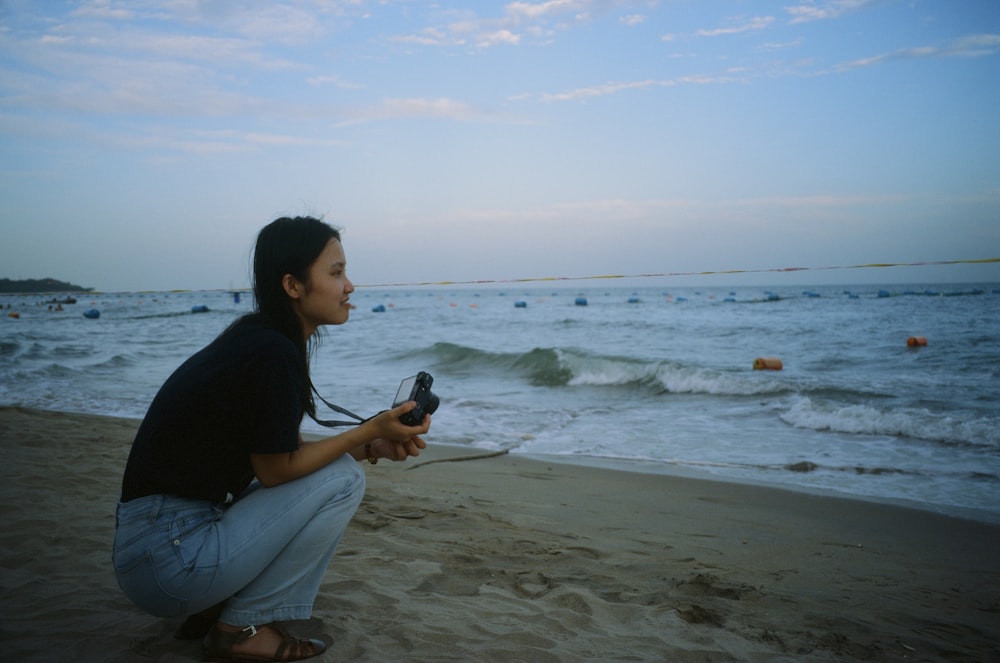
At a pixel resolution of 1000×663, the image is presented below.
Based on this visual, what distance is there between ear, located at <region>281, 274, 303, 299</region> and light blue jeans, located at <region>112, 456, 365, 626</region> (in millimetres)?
537

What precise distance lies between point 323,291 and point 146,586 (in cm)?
98

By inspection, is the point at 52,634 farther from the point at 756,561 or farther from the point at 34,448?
the point at 34,448

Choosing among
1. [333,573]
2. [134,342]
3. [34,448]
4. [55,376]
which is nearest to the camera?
[333,573]

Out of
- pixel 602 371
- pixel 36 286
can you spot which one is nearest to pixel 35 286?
pixel 36 286

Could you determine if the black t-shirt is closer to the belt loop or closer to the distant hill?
the belt loop

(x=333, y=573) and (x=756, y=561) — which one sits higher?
(x=333, y=573)

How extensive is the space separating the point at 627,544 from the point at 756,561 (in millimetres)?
689

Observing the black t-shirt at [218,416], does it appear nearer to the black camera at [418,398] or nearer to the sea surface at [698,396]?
the black camera at [418,398]

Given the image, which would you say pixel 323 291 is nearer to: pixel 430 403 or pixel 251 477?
pixel 430 403

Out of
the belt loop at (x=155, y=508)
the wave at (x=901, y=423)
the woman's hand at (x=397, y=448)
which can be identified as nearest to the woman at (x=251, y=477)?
the belt loop at (x=155, y=508)

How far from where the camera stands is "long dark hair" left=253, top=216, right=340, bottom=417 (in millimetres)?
2080

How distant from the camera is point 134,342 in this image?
2006 centimetres

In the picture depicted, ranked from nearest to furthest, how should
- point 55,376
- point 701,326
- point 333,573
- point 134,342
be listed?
1. point 333,573
2. point 55,376
3. point 134,342
4. point 701,326

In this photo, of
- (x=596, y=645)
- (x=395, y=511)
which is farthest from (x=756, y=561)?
(x=395, y=511)
